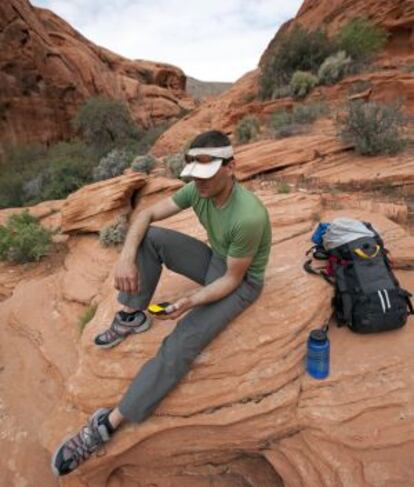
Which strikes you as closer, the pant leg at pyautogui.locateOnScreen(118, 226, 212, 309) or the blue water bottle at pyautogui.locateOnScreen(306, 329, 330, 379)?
the blue water bottle at pyautogui.locateOnScreen(306, 329, 330, 379)

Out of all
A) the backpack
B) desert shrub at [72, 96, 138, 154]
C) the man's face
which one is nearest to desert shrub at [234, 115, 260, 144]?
the backpack

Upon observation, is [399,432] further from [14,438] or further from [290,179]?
[290,179]

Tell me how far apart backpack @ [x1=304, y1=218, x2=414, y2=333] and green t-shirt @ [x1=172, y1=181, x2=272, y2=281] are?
0.74 m

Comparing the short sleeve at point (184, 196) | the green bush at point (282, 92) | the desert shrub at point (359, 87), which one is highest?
the green bush at point (282, 92)

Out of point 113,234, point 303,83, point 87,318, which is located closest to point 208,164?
point 87,318

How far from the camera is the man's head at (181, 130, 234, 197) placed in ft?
6.65

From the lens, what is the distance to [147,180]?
6.13 meters

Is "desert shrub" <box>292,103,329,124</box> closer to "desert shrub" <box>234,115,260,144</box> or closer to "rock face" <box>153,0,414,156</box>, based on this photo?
"desert shrub" <box>234,115,260,144</box>

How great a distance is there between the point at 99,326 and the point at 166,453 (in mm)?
1107

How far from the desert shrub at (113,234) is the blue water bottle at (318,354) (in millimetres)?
3561

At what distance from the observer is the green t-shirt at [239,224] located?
2066 mm

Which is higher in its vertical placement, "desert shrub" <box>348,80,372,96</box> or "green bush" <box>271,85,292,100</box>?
"green bush" <box>271,85,292,100</box>

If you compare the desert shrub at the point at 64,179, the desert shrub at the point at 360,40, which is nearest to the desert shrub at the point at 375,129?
the desert shrub at the point at 64,179

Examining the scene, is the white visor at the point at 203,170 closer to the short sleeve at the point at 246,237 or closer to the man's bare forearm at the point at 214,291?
the short sleeve at the point at 246,237
